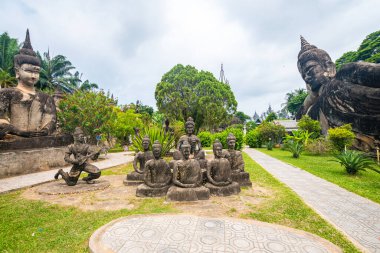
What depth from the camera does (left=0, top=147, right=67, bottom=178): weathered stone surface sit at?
735 centimetres

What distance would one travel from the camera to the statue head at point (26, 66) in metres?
8.44

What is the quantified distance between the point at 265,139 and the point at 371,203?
2143 centimetres

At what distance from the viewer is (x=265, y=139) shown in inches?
1001

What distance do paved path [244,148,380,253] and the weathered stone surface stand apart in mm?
9617

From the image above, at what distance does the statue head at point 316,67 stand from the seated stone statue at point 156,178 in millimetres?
21163

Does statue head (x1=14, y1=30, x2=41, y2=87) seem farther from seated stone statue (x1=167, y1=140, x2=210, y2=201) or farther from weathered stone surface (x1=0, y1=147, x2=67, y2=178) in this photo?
seated stone statue (x1=167, y1=140, x2=210, y2=201)

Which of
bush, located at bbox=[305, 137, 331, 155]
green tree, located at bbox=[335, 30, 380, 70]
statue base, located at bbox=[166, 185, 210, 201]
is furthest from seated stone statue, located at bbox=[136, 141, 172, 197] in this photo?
green tree, located at bbox=[335, 30, 380, 70]

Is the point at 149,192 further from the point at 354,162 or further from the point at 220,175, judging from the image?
the point at 354,162

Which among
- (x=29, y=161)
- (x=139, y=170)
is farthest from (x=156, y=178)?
(x=29, y=161)

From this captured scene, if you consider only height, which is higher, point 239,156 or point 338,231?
point 239,156

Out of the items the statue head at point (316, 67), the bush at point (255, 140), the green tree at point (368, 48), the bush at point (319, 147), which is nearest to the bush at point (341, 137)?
the bush at point (319, 147)

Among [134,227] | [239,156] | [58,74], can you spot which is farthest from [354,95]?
[58,74]

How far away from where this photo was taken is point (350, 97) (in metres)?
14.8

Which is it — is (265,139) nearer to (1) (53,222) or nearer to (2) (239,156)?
(2) (239,156)
